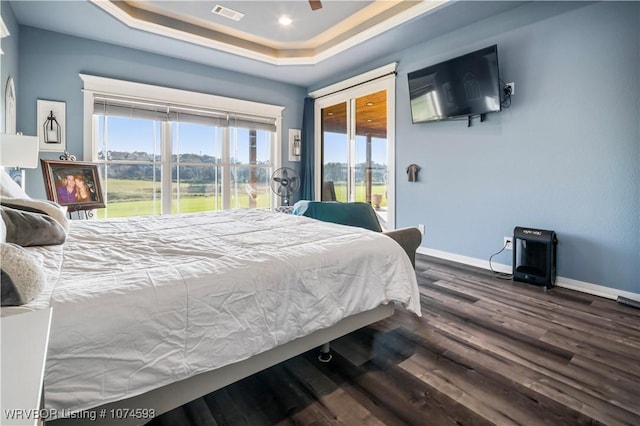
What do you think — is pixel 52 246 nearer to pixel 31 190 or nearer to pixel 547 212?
pixel 31 190

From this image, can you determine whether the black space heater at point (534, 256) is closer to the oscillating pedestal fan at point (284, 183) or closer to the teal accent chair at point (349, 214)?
the teal accent chair at point (349, 214)

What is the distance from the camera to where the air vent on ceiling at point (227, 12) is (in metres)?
3.50

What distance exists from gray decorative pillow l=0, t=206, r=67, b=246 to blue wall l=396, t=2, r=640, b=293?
3.72 m

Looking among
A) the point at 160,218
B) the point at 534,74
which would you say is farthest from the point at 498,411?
the point at 534,74

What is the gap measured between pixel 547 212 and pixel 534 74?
53.6 inches

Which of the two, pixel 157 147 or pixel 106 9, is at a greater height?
pixel 106 9

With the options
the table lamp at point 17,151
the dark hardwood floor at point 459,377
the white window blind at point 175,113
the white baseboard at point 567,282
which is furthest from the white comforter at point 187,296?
the white window blind at point 175,113

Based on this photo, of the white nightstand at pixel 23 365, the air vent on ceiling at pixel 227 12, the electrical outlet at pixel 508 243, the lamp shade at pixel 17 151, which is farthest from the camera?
the air vent on ceiling at pixel 227 12

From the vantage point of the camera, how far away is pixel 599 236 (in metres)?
2.79

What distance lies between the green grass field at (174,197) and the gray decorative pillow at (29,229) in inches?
119

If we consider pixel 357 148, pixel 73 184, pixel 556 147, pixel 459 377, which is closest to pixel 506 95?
pixel 556 147

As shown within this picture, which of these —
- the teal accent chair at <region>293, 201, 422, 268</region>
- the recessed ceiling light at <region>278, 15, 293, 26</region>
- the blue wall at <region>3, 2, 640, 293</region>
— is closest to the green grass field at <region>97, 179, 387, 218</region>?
the blue wall at <region>3, 2, 640, 293</region>

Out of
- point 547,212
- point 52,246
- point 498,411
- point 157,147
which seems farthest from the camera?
point 157,147

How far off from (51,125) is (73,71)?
2.33ft
